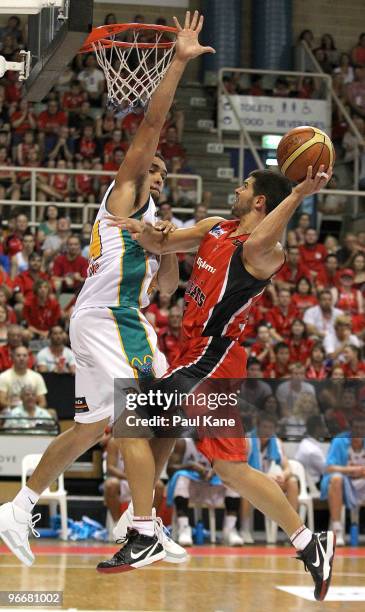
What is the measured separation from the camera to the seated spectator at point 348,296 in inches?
611

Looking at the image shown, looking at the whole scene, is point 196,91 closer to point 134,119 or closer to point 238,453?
point 134,119

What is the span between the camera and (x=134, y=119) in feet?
60.8

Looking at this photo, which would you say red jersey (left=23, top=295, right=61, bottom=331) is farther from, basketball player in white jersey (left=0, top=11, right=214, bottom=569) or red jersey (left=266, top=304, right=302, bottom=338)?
basketball player in white jersey (left=0, top=11, right=214, bottom=569)

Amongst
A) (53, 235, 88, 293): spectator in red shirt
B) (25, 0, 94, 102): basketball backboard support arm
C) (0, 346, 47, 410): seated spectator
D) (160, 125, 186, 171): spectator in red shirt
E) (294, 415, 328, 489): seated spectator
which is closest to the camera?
(25, 0, 94, 102): basketball backboard support arm

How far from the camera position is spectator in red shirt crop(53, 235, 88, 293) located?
14.8m

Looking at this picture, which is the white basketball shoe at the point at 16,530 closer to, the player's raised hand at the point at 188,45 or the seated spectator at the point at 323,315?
the player's raised hand at the point at 188,45

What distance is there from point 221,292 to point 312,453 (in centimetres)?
681

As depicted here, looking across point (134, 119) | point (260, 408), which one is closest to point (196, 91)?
point (134, 119)

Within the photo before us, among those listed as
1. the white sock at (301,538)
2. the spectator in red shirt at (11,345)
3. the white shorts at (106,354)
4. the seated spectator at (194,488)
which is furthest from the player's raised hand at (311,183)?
the spectator in red shirt at (11,345)

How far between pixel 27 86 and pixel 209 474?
651 cm

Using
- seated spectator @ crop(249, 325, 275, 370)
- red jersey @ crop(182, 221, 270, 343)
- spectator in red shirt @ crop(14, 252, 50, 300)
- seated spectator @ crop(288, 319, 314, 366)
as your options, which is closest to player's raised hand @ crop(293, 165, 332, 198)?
red jersey @ crop(182, 221, 270, 343)

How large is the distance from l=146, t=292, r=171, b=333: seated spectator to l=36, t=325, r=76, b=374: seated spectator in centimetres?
119

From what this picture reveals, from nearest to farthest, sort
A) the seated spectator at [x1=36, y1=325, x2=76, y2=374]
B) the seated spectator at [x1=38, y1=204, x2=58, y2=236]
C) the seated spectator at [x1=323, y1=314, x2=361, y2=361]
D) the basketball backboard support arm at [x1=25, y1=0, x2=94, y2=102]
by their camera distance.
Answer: the basketball backboard support arm at [x1=25, y1=0, x2=94, y2=102] → the seated spectator at [x1=36, y1=325, x2=76, y2=374] → the seated spectator at [x1=323, y1=314, x2=361, y2=361] → the seated spectator at [x1=38, y1=204, x2=58, y2=236]

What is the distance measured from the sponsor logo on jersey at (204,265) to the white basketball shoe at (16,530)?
1.76m
